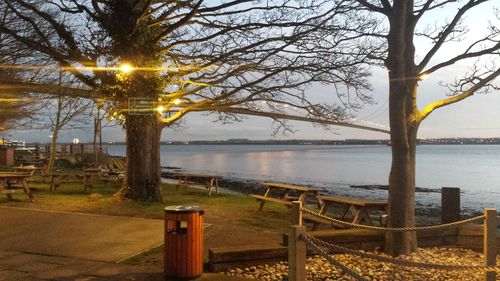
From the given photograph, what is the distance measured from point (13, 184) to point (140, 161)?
4052mm

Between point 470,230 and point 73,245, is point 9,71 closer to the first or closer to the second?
point 73,245

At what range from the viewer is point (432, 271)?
7.53 meters

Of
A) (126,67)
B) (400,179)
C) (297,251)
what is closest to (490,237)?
(400,179)

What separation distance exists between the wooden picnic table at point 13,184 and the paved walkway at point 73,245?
2.03 meters

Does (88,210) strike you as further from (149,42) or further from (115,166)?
(115,166)

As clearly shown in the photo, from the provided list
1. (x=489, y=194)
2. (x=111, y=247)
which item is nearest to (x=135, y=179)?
(x=111, y=247)

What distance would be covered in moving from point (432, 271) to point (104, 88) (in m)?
10.1

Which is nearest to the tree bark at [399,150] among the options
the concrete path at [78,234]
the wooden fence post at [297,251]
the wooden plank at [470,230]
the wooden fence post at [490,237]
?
the wooden plank at [470,230]

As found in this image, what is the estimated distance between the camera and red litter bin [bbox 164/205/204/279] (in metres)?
6.02

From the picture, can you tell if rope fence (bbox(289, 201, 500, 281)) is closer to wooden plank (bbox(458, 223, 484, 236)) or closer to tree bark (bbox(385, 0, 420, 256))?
tree bark (bbox(385, 0, 420, 256))

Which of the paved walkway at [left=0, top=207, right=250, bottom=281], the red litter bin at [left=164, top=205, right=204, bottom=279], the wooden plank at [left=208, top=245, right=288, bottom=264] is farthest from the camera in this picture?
the wooden plank at [left=208, top=245, right=288, bottom=264]

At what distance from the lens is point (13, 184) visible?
1444cm

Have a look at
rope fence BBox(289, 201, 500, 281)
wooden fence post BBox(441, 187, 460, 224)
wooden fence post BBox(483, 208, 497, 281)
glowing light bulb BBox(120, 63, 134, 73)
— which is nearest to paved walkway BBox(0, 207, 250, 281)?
rope fence BBox(289, 201, 500, 281)

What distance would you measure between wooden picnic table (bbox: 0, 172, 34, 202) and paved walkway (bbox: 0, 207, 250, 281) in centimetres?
203
